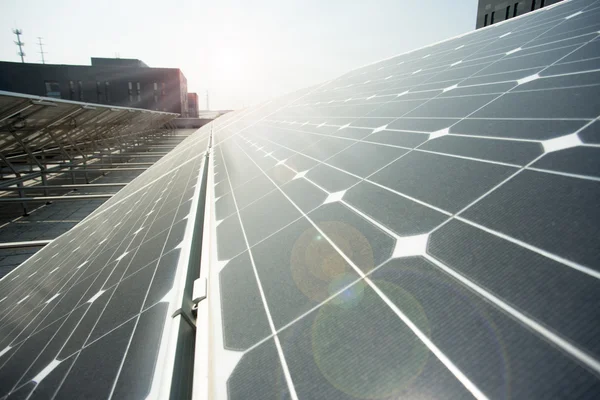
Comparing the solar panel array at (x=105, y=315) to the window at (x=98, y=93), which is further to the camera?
the window at (x=98, y=93)

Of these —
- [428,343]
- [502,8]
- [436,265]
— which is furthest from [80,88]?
[428,343]

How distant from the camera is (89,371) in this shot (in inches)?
73.5

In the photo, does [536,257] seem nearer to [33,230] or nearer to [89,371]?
[89,371]

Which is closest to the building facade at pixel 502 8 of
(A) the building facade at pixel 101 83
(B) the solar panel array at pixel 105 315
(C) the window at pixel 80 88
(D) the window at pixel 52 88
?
(B) the solar panel array at pixel 105 315

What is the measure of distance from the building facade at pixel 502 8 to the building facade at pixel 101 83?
6073cm

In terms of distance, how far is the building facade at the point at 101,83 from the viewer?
205 ft

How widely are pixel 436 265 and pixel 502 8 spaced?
52290mm

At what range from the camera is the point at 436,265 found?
1364mm

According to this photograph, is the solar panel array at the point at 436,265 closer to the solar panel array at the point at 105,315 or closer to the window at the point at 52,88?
the solar panel array at the point at 105,315

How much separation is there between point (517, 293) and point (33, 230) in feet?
48.0

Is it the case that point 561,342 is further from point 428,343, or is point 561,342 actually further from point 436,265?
point 436,265

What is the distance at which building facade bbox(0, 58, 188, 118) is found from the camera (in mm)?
62375

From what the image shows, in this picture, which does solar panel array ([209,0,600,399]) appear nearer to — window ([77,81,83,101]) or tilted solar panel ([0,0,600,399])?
tilted solar panel ([0,0,600,399])

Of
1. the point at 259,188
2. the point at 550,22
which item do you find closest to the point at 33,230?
the point at 259,188
